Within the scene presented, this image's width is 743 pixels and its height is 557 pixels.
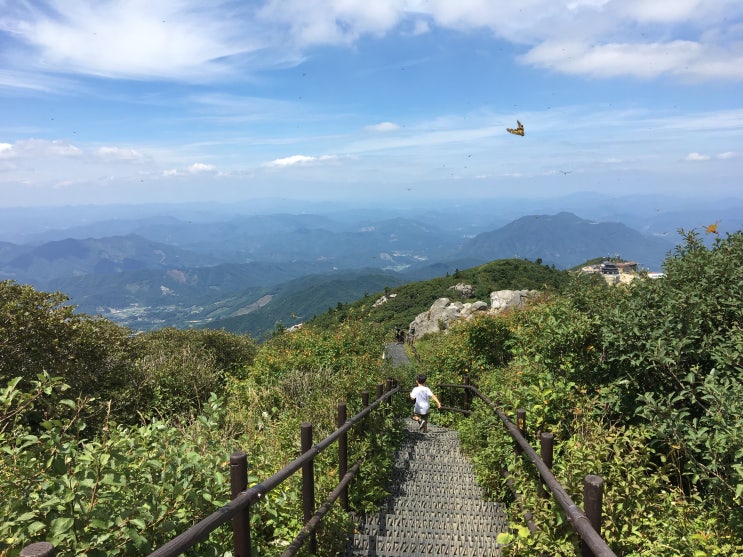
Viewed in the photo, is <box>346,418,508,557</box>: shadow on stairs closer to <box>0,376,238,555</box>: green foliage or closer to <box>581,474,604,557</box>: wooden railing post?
<box>0,376,238,555</box>: green foliage

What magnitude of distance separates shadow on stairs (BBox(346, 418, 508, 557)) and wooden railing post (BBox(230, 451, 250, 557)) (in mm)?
1929

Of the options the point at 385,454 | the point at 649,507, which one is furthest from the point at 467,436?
the point at 649,507

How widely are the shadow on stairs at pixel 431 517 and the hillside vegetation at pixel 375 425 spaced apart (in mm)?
283

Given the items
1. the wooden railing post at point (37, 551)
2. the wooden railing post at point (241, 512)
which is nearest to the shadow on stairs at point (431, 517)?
the wooden railing post at point (241, 512)

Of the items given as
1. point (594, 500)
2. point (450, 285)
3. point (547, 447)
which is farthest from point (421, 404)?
point (450, 285)

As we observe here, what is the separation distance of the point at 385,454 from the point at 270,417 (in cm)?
179

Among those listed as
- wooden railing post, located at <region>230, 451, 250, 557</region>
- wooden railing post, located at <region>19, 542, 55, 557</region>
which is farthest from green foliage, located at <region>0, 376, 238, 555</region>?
wooden railing post, located at <region>19, 542, 55, 557</region>

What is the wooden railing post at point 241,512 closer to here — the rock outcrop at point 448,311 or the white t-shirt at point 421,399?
the white t-shirt at point 421,399

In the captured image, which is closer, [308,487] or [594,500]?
[594,500]

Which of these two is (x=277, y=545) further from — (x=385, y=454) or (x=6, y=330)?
(x=6, y=330)

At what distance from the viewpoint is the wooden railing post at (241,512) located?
2.33 meters

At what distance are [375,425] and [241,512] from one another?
3700mm

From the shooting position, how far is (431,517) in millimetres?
4641

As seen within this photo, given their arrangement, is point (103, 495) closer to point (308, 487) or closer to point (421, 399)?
point (308, 487)
